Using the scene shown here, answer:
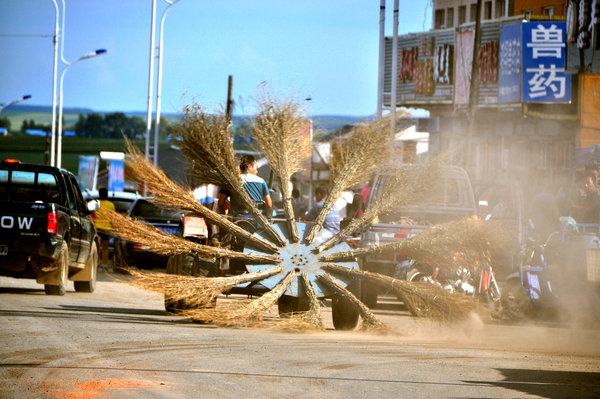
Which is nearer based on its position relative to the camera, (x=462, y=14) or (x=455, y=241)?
(x=455, y=241)

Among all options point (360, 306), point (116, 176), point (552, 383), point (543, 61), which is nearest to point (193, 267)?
point (360, 306)

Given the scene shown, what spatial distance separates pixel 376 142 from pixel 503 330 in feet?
9.22

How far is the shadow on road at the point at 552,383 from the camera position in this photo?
7660 millimetres

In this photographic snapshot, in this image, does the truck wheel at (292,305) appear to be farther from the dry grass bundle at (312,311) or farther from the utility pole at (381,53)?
the utility pole at (381,53)

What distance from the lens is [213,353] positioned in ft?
30.5

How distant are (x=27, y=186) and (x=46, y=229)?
2.08 metres

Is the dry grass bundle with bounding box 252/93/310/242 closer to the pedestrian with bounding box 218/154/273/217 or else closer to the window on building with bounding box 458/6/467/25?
the pedestrian with bounding box 218/154/273/217

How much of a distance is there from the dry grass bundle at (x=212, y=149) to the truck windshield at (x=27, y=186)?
4448 mm

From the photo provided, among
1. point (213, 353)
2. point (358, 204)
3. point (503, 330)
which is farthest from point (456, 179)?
point (213, 353)

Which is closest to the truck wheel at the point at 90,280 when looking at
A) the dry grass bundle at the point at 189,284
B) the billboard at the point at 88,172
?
the dry grass bundle at the point at 189,284

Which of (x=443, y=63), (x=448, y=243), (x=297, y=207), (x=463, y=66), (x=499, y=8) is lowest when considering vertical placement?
(x=448, y=243)

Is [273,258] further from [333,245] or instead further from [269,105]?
[269,105]

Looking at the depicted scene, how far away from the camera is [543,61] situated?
4031cm

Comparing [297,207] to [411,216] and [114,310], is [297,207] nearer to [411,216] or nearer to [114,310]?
[411,216]
